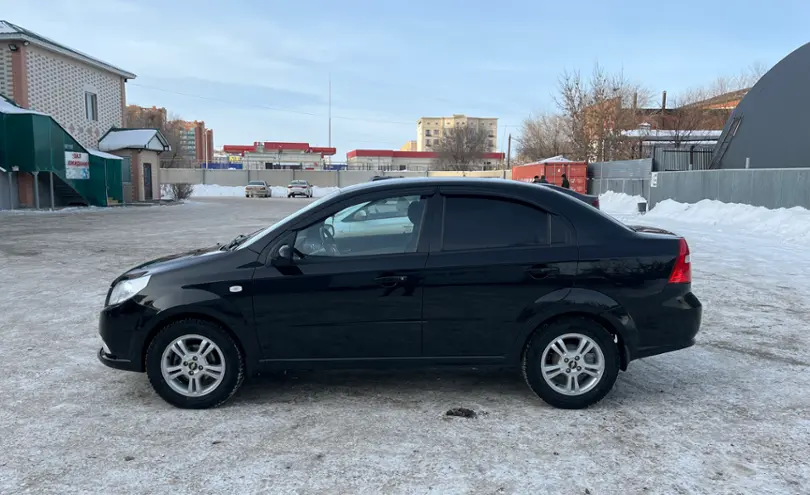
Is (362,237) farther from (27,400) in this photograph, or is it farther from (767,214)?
(767,214)

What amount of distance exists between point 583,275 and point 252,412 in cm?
253

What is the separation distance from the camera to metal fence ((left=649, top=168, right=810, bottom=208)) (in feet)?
54.2

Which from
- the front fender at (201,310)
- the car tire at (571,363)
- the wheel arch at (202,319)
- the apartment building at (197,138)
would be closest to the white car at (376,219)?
the front fender at (201,310)

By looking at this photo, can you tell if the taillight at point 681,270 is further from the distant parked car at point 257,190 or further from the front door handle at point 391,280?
the distant parked car at point 257,190

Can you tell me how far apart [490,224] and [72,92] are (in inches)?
1341

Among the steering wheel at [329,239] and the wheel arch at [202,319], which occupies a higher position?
the steering wheel at [329,239]

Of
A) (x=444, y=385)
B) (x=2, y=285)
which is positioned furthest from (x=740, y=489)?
(x=2, y=285)

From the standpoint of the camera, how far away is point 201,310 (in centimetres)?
414

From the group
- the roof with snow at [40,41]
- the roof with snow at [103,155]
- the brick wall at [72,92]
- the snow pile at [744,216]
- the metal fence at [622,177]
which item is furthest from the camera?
the roof with snow at [103,155]

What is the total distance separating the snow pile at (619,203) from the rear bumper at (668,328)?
20855mm

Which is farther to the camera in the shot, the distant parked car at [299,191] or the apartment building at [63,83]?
the distant parked car at [299,191]

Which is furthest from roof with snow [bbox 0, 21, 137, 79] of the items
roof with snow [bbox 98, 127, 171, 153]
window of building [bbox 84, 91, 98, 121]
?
roof with snow [bbox 98, 127, 171, 153]

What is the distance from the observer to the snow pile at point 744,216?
14.9m

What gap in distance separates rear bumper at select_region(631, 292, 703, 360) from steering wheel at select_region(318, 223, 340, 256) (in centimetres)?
226
